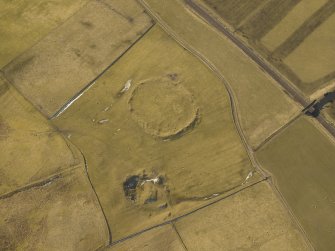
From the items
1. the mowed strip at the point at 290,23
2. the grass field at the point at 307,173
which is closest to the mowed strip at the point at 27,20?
the mowed strip at the point at 290,23

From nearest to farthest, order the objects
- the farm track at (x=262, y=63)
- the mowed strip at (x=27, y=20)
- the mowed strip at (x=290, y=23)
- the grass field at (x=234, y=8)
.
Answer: the farm track at (x=262, y=63) → the mowed strip at (x=27, y=20) → the mowed strip at (x=290, y=23) → the grass field at (x=234, y=8)

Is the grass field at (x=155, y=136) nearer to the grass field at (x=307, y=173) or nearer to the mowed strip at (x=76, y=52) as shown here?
the mowed strip at (x=76, y=52)

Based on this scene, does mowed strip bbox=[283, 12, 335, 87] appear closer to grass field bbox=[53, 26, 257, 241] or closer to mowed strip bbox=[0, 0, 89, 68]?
grass field bbox=[53, 26, 257, 241]

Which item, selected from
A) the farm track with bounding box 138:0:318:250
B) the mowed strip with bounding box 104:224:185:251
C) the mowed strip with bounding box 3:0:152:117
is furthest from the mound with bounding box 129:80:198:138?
A: the mowed strip with bounding box 104:224:185:251

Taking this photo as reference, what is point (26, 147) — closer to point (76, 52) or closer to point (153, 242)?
point (76, 52)

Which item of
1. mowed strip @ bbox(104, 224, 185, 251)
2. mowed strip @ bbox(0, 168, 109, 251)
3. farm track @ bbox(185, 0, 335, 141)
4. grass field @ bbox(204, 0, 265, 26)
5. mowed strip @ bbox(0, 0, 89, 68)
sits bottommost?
mowed strip @ bbox(0, 168, 109, 251)

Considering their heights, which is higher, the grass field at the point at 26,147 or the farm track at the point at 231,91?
the farm track at the point at 231,91
